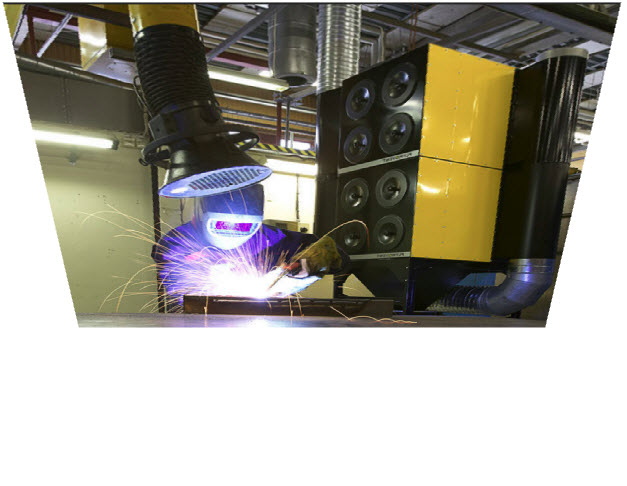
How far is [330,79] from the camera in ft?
10.3

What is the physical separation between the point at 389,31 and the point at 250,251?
3015 mm

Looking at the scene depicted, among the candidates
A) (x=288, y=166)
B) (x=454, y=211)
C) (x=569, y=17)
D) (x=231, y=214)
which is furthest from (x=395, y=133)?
(x=288, y=166)

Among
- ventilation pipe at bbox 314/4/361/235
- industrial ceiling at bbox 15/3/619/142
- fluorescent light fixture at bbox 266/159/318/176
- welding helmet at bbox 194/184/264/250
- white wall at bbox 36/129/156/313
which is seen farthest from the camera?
fluorescent light fixture at bbox 266/159/318/176

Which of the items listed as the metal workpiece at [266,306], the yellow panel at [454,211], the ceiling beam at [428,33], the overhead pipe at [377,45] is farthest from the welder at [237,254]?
the ceiling beam at [428,33]

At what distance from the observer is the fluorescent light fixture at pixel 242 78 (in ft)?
9.30

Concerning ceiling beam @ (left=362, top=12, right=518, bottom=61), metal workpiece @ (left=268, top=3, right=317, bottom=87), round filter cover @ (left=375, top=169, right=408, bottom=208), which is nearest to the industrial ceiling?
ceiling beam @ (left=362, top=12, right=518, bottom=61)

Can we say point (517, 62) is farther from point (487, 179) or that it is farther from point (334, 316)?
point (334, 316)

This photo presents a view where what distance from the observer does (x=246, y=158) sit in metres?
1.44

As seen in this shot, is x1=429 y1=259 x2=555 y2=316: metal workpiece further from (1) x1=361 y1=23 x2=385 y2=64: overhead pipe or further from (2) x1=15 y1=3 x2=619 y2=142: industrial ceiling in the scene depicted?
(1) x1=361 y1=23 x2=385 y2=64: overhead pipe

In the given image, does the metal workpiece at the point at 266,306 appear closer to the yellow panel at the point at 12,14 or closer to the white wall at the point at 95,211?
the yellow panel at the point at 12,14

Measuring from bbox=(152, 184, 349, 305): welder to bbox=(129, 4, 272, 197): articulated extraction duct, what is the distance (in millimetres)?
762

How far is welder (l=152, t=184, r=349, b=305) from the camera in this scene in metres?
2.48

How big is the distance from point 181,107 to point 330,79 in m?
1.99

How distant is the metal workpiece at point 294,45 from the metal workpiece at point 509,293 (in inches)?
79.3
